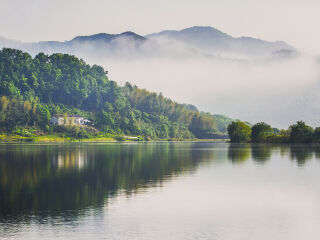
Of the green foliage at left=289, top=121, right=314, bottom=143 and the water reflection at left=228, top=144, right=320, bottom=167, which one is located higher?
the green foliage at left=289, top=121, right=314, bottom=143

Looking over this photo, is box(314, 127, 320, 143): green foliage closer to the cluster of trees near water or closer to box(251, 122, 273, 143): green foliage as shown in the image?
the cluster of trees near water

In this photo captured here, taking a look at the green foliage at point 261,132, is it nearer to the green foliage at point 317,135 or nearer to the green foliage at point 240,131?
the green foliage at point 240,131

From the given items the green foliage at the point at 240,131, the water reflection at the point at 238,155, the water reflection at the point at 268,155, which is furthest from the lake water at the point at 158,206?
the green foliage at the point at 240,131

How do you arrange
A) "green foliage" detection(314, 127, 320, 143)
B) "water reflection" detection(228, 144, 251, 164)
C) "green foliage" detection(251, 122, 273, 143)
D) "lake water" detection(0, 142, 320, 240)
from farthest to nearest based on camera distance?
"green foliage" detection(251, 122, 273, 143), "green foliage" detection(314, 127, 320, 143), "water reflection" detection(228, 144, 251, 164), "lake water" detection(0, 142, 320, 240)

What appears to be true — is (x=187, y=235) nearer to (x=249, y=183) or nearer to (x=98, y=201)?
(x=98, y=201)

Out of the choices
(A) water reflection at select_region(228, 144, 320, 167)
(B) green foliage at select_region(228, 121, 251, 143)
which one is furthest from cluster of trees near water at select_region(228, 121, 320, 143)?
(A) water reflection at select_region(228, 144, 320, 167)

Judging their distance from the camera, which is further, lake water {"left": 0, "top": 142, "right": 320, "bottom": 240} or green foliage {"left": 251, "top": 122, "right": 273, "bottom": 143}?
green foliage {"left": 251, "top": 122, "right": 273, "bottom": 143}

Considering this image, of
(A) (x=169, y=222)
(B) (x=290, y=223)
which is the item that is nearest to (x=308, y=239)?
(B) (x=290, y=223)

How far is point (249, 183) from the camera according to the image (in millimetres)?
41000

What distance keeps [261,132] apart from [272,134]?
392 cm

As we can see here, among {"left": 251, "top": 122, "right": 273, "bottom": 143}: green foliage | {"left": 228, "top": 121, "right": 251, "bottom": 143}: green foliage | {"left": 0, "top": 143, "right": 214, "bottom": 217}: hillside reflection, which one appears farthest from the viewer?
{"left": 228, "top": 121, "right": 251, "bottom": 143}: green foliage

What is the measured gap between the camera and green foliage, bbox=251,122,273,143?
173 m

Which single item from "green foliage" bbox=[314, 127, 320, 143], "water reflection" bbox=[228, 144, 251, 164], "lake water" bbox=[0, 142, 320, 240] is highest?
"green foliage" bbox=[314, 127, 320, 143]

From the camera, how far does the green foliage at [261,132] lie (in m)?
173
